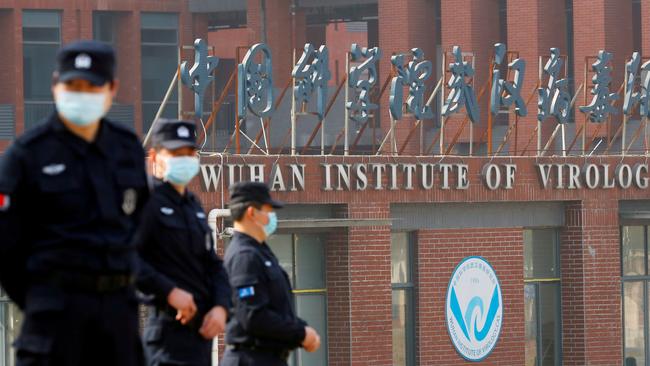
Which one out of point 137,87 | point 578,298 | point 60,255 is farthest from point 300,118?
point 60,255

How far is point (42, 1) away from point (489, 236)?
1127 inches

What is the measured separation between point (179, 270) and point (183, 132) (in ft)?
2.35

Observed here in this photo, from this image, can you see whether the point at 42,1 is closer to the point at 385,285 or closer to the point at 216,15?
the point at 216,15

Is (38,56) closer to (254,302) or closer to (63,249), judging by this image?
(254,302)

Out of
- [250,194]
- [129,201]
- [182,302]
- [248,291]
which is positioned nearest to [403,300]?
[250,194]

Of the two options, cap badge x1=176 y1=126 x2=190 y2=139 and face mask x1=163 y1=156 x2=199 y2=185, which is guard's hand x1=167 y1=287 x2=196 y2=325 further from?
cap badge x1=176 y1=126 x2=190 y2=139

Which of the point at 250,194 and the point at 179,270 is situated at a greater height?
the point at 250,194

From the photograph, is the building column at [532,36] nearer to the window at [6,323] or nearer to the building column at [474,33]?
the building column at [474,33]

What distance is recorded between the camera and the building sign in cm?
2448

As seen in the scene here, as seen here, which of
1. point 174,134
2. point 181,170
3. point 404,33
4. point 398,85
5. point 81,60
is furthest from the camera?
point 404,33

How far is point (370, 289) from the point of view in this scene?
25.6m

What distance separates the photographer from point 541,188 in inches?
1087

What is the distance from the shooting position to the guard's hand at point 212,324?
798 cm

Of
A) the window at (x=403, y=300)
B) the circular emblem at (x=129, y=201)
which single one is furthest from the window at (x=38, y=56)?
the circular emblem at (x=129, y=201)
